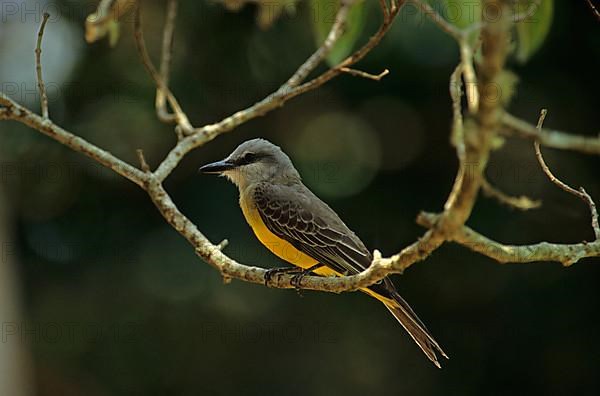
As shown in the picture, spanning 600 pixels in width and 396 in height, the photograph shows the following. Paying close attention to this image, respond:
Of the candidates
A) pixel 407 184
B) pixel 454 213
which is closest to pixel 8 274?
pixel 407 184

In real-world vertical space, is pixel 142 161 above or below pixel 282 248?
above

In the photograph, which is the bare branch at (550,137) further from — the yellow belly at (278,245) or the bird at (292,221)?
the yellow belly at (278,245)

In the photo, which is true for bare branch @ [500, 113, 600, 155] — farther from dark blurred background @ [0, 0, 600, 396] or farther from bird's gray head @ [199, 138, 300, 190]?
dark blurred background @ [0, 0, 600, 396]

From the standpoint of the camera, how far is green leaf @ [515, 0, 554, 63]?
296 centimetres

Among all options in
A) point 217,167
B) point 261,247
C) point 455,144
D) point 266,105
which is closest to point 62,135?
point 266,105

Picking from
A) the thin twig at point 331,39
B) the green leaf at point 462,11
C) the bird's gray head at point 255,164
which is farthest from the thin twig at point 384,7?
the bird's gray head at point 255,164

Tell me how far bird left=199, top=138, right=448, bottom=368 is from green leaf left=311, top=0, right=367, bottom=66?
1.23 meters

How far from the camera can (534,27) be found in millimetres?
3053

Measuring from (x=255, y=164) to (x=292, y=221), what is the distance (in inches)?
19.9

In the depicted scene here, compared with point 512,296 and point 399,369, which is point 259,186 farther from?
point 399,369

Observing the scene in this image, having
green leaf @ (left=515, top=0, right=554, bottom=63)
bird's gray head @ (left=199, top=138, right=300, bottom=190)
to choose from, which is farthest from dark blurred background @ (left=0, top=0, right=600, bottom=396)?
green leaf @ (left=515, top=0, right=554, bottom=63)

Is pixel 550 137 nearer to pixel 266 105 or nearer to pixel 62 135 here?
pixel 266 105

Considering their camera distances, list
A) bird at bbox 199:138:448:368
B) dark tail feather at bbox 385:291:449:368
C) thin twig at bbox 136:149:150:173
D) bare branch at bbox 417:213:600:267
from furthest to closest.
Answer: bird at bbox 199:138:448:368, dark tail feather at bbox 385:291:449:368, thin twig at bbox 136:149:150:173, bare branch at bbox 417:213:600:267

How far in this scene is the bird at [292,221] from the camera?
4.55 metres
